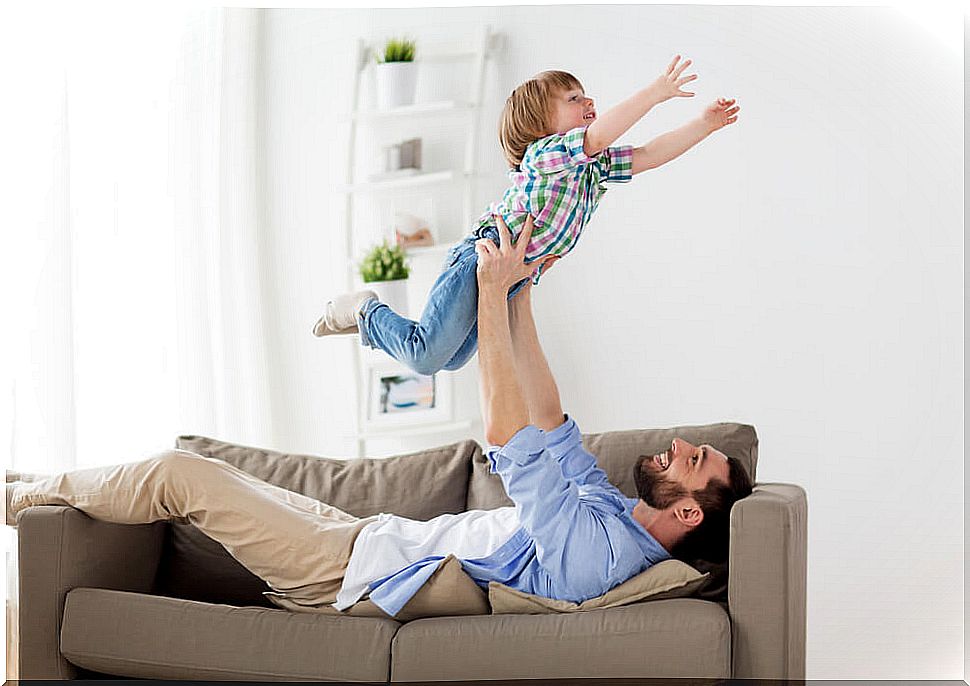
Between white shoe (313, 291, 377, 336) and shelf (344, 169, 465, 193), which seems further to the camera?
shelf (344, 169, 465, 193)

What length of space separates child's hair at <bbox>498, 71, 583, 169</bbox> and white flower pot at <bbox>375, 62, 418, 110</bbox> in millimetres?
1227

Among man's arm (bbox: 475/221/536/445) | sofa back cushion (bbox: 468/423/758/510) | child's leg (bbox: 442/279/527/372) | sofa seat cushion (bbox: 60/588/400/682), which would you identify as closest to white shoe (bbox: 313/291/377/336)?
child's leg (bbox: 442/279/527/372)

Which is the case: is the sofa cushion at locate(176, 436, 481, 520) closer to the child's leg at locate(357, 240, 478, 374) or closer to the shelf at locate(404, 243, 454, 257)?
the child's leg at locate(357, 240, 478, 374)

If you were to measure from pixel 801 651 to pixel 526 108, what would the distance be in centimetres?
134

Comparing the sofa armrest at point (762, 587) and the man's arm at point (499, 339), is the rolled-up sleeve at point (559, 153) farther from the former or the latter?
the sofa armrest at point (762, 587)

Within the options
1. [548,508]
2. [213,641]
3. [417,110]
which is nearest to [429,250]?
[417,110]

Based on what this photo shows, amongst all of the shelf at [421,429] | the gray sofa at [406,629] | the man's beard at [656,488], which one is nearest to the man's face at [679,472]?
the man's beard at [656,488]

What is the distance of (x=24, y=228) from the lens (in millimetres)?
3389

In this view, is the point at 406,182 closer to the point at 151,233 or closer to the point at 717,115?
the point at 151,233

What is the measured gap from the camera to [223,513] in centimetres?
266

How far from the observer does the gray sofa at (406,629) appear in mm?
2328

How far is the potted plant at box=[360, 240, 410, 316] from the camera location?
3.88m

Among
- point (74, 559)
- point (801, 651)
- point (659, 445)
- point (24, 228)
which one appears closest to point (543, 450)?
point (659, 445)

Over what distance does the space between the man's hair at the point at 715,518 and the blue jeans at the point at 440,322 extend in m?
0.65
